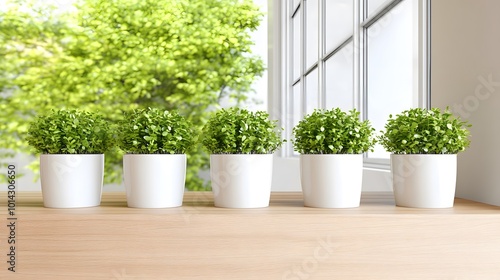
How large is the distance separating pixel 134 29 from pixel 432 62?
4.88 m

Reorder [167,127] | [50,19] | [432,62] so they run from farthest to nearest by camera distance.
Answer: [50,19] → [432,62] → [167,127]

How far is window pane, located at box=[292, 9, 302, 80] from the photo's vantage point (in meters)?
4.28

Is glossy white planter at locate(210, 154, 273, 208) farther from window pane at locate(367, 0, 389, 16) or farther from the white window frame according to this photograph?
window pane at locate(367, 0, 389, 16)

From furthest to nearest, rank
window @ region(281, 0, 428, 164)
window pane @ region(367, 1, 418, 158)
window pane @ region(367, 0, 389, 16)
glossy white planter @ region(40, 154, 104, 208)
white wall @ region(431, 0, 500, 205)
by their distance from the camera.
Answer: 1. window pane @ region(367, 0, 389, 16)
2. window pane @ region(367, 1, 418, 158)
3. window @ region(281, 0, 428, 164)
4. white wall @ region(431, 0, 500, 205)
5. glossy white planter @ region(40, 154, 104, 208)

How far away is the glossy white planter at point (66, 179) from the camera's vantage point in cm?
122

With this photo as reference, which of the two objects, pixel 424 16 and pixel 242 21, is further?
pixel 242 21

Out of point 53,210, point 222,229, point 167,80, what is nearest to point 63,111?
point 53,210

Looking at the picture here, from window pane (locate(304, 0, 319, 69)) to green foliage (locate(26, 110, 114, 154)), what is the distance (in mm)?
2514

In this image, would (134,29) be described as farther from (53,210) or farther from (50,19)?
(53,210)

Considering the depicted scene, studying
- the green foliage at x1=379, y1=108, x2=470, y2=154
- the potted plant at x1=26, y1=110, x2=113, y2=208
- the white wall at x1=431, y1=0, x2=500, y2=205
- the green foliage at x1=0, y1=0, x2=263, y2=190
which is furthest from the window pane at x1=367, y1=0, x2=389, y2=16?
the green foliage at x1=0, y1=0, x2=263, y2=190

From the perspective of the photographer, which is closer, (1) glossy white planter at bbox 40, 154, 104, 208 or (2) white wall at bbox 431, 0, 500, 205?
(1) glossy white planter at bbox 40, 154, 104, 208

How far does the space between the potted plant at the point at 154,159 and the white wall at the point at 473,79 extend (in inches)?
A: 27.3

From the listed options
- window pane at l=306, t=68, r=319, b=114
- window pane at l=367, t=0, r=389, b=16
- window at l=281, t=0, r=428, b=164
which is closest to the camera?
window at l=281, t=0, r=428, b=164

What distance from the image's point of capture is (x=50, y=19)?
585cm
